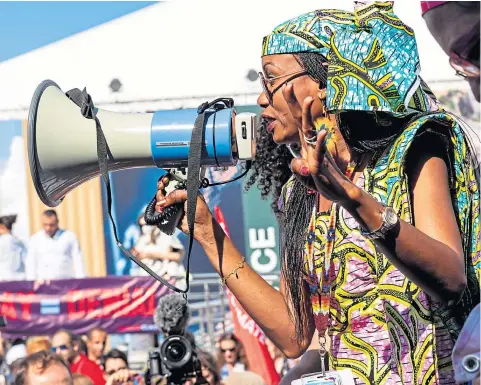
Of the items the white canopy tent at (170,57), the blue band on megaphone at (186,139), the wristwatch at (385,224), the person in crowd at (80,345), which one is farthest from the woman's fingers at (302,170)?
the white canopy tent at (170,57)

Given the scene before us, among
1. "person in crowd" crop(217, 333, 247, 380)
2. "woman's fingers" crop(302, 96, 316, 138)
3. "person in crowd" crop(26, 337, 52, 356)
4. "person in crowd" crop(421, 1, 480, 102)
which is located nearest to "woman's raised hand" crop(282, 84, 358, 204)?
"woman's fingers" crop(302, 96, 316, 138)

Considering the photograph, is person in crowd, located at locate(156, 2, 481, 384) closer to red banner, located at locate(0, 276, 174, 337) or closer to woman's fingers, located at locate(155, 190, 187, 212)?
woman's fingers, located at locate(155, 190, 187, 212)

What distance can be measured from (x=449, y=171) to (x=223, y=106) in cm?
67

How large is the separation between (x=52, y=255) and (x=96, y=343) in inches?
41.0

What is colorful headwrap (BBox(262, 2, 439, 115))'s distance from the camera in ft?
6.94

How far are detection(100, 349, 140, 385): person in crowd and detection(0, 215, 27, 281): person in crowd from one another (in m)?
2.08

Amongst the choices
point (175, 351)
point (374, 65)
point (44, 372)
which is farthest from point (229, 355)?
point (374, 65)

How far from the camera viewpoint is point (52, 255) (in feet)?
27.4

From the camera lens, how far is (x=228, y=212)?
26.6 ft

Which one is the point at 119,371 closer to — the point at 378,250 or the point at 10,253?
the point at 10,253

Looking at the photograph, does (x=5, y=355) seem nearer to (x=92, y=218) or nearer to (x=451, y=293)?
(x=92, y=218)

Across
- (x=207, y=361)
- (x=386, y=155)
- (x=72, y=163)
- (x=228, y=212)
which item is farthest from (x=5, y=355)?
(x=386, y=155)

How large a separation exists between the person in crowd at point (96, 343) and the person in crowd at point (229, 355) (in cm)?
96

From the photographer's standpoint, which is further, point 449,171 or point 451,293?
point 449,171
